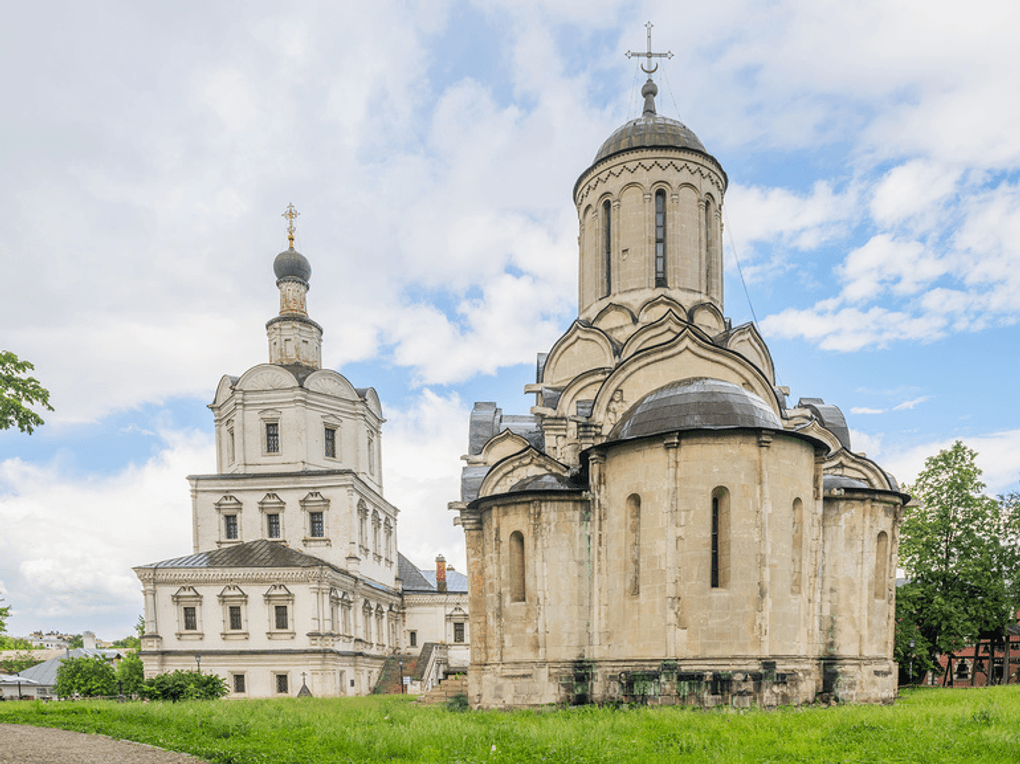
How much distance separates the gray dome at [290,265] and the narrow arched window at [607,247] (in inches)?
768

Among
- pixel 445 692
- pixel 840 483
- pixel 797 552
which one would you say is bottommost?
pixel 445 692

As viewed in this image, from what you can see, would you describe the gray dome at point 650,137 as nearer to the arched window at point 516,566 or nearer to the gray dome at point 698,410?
the gray dome at point 698,410

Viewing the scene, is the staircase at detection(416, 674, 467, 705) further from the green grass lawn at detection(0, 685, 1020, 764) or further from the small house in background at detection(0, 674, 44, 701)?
the small house in background at detection(0, 674, 44, 701)

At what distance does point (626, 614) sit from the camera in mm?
14195

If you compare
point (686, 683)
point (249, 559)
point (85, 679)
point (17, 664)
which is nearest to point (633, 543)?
point (686, 683)

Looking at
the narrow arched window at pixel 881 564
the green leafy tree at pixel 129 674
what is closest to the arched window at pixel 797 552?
the narrow arched window at pixel 881 564

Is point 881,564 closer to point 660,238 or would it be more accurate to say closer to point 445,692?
point 660,238

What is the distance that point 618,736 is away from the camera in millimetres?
9977

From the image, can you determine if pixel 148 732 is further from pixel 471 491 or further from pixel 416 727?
pixel 471 491

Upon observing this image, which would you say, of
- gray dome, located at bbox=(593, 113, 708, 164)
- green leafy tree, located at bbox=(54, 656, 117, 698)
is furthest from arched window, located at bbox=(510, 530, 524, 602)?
green leafy tree, located at bbox=(54, 656, 117, 698)

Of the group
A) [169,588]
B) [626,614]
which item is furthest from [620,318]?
[169,588]

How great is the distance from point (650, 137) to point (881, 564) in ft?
Answer: 42.8

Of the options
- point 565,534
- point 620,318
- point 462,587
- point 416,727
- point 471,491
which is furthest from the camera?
point 462,587

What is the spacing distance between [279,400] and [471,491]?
17.9 metres
